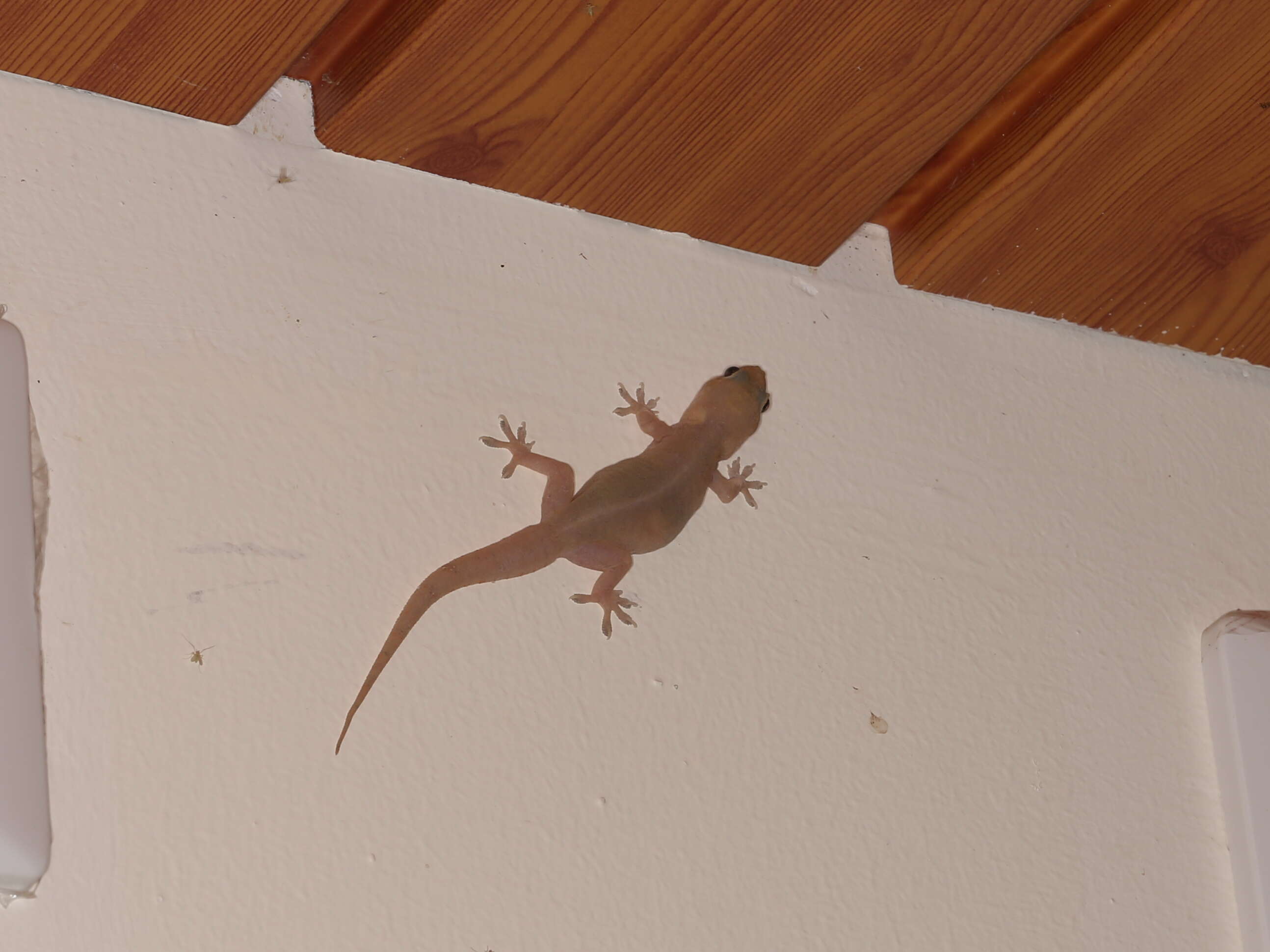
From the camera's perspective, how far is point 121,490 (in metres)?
1.93

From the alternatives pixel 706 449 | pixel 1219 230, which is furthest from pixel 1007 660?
pixel 1219 230

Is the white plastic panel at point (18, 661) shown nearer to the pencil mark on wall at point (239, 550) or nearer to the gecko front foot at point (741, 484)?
the pencil mark on wall at point (239, 550)

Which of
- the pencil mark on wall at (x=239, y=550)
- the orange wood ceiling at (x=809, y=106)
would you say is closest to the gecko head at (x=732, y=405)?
the orange wood ceiling at (x=809, y=106)

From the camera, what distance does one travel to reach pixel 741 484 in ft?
8.09

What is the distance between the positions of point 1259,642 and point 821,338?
103 centimetres

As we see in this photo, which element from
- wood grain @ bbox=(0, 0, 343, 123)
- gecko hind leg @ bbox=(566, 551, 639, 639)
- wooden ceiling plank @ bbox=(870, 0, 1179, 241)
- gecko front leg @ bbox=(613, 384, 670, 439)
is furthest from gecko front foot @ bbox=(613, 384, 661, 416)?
wood grain @ bbox=(0, 0, 343, 123)

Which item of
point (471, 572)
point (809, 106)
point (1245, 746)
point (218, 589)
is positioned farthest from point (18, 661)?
point (1245, 746)

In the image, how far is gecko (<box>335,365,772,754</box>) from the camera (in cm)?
205

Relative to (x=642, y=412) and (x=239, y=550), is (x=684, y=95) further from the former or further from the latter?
(x=239, y=550)

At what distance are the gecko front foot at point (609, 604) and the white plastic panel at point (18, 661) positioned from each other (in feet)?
2.71

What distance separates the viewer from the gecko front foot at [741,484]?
2.45 meters

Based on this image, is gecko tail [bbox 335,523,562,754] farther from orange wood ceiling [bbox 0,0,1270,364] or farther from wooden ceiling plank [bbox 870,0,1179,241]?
wooden ceiling plank [bbox 870,0,1179,241]

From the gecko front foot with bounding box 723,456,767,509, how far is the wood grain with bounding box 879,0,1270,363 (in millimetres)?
576

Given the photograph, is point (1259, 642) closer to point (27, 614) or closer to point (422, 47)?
point (422, 47)
